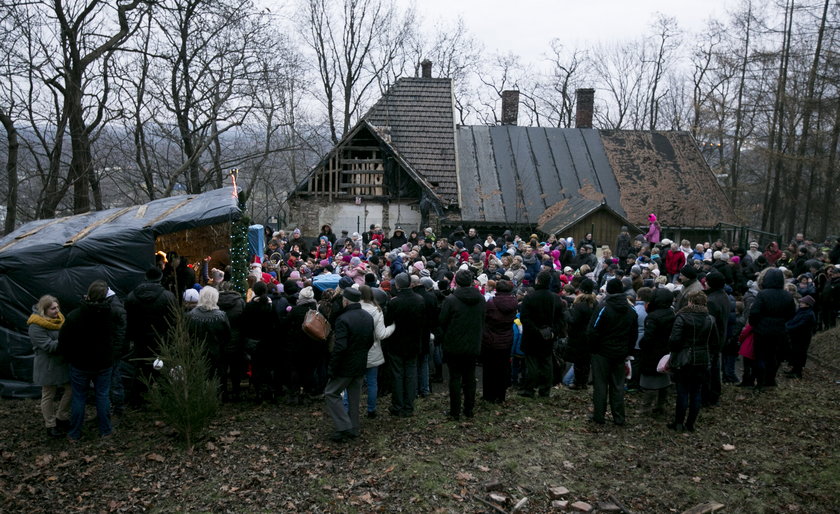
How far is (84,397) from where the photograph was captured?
23.6 ft

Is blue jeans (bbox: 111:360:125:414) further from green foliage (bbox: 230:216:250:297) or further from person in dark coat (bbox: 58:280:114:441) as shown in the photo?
green foliage (bbox: 230:216:250:297)

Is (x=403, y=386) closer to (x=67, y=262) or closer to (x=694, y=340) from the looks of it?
(x=694, y=340)

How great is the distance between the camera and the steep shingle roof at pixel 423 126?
77.2ft

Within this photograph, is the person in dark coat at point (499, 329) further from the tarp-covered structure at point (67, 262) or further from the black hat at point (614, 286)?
the tarp-covered structure at point (67, 262)

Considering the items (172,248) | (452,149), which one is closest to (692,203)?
(452,149)

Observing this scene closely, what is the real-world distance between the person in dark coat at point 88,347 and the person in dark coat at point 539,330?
17.1ft

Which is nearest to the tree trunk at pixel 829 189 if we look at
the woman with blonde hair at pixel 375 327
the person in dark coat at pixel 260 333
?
the woman with blonde hair at pixel 375 327

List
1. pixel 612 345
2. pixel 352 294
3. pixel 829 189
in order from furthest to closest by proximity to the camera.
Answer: pixel 829 189 < pixel 612 345 < pixel 352 294

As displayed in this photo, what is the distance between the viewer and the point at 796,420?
7.76m

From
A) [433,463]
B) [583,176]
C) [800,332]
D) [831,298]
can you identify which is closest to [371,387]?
[433,463]

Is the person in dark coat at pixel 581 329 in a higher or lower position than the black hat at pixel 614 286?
lower

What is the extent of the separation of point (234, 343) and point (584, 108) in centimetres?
2558

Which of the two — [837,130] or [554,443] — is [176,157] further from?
[837,130]

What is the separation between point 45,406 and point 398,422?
4.20 m
